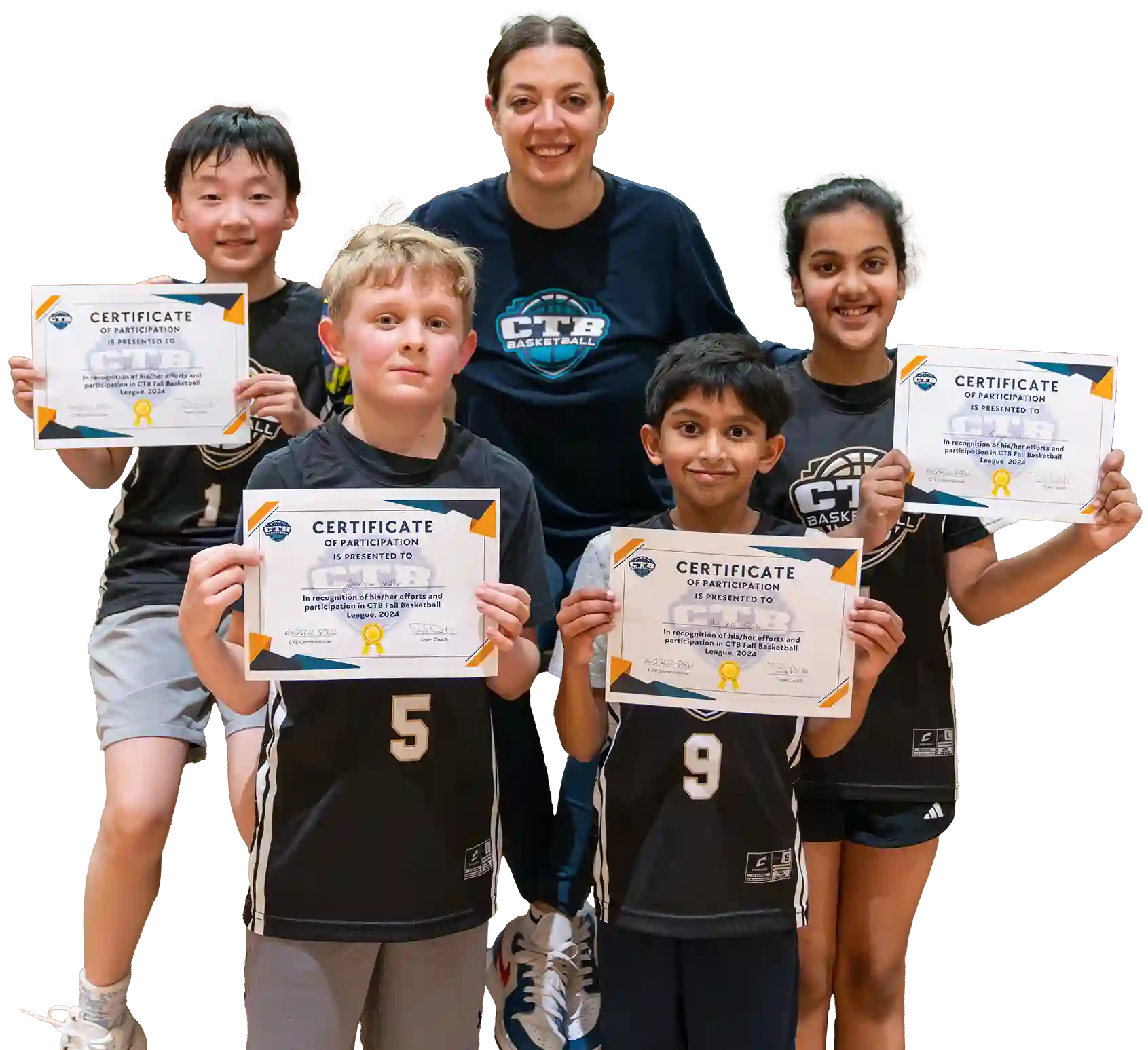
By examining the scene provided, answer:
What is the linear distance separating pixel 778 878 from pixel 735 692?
336 millimetres

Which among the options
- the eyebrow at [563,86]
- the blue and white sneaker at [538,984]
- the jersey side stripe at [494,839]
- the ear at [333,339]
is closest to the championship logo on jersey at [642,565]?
the jersey side stripe at [494,839]

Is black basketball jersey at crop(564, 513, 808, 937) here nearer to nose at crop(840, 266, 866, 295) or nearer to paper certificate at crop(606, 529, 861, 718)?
paper certificate at crop(606, 529, 861, 718)

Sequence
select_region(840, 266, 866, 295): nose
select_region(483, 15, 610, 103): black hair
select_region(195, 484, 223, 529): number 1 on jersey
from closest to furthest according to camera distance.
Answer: select_region(840, 266, 866, 295): nose → select_region(483, 15, 610, 103): black hair → select_region(195, 484, 223, 529): number 1 on jersey

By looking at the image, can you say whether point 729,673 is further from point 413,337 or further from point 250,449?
point 250,449

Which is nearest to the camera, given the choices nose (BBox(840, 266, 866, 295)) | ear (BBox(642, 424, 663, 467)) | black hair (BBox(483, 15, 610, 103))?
ear (BBox(642, 424, 663, 467))

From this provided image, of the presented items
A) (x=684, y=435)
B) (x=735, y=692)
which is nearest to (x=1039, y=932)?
(x=735, y=692)

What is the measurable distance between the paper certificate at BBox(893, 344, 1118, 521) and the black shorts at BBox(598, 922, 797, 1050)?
84 centimetres

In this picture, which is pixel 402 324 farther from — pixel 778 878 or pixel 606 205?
pixel 778 878

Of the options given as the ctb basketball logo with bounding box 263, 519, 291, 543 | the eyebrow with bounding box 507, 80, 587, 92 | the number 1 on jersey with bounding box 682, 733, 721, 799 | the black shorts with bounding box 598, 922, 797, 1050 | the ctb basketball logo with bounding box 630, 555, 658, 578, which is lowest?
the black shorts with bounding box 598, 922, 797, 1050

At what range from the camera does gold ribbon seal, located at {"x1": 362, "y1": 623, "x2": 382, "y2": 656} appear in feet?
6.12

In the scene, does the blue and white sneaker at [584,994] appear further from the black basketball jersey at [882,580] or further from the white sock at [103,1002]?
the white sock at [103,1002]

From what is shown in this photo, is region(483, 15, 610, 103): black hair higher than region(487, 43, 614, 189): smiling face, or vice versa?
region(483, 15, 610, 103): black hair

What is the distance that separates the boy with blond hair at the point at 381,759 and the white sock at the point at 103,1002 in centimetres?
53

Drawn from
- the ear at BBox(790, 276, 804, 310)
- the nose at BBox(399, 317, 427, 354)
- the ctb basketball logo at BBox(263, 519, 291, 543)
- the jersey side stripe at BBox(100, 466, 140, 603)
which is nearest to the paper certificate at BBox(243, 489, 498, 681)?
the ctb basketball logo at BBox(263, 519, 291, 543)
